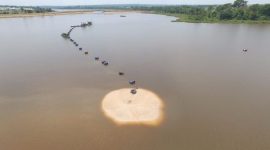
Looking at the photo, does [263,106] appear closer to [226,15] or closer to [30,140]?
[30,140]

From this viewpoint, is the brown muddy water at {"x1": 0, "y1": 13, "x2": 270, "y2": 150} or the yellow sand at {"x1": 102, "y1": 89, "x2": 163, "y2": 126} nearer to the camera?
the brown muddy water at {"x1": 0, "y1": 13, "x2": 270, "y2": 150}

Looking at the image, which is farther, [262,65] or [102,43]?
[102,43]

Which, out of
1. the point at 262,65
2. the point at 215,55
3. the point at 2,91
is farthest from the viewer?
the point at 215,55

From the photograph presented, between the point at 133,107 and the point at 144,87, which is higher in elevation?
the point at 144,87

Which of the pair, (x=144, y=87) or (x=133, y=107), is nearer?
(x=133, y=107)

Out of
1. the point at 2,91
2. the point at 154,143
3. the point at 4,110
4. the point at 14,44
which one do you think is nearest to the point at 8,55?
the point at 14,44
